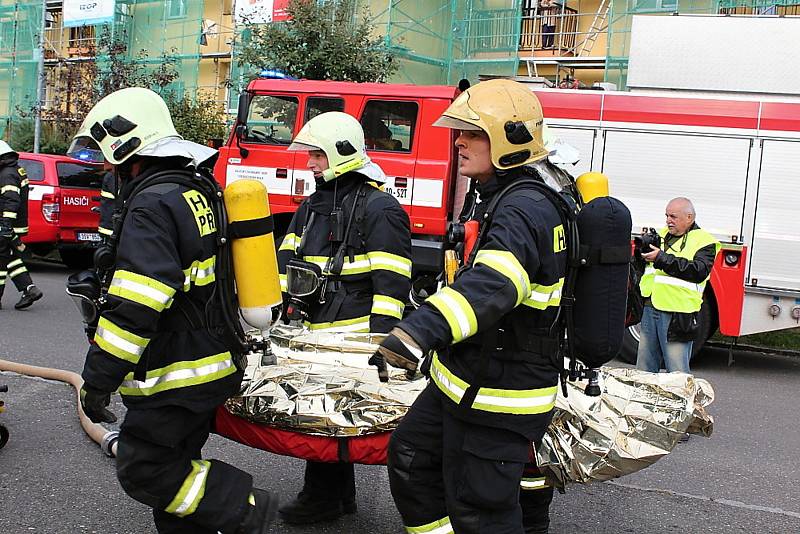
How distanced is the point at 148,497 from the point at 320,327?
1.44m

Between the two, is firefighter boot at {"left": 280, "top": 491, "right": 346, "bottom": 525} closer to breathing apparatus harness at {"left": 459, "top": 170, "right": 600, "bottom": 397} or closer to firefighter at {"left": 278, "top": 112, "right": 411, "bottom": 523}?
firefighter at {"left": 278, "top": 112, "right": 411, "bottom": 523}

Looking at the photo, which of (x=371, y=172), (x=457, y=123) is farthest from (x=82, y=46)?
(x=457, y=123)

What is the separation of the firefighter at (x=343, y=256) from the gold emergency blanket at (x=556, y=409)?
0.84 ft

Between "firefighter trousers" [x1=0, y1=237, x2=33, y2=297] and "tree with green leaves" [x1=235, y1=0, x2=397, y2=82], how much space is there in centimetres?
528

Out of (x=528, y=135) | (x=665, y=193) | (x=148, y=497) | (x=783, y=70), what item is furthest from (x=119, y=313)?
(x=783, y=70)

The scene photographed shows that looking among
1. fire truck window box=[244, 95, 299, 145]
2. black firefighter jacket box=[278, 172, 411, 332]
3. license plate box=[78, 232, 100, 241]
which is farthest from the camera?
license plate box=[78, 232, 100, 241]

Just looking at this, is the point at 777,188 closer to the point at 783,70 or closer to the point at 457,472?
the point at 783,70

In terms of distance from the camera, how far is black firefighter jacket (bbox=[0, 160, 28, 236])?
9781 mm

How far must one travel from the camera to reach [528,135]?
308 cm

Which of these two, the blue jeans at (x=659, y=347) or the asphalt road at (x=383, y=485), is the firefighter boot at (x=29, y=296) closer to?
the asphalt road at (x=383, y=485)

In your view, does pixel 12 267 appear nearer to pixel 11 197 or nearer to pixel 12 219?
pixel 12 219

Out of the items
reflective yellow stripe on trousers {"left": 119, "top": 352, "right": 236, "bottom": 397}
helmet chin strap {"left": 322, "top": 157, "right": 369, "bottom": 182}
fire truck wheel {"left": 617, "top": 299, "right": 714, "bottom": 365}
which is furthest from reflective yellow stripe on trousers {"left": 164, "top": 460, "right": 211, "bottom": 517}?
fire truck wheel {"left": 617, "top": 299, "right": 714, "bottom": 365}

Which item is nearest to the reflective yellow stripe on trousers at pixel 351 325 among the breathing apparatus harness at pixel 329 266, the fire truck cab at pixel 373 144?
the breathing apparatus harness at pixel 329 266

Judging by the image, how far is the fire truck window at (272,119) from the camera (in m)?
10.3
